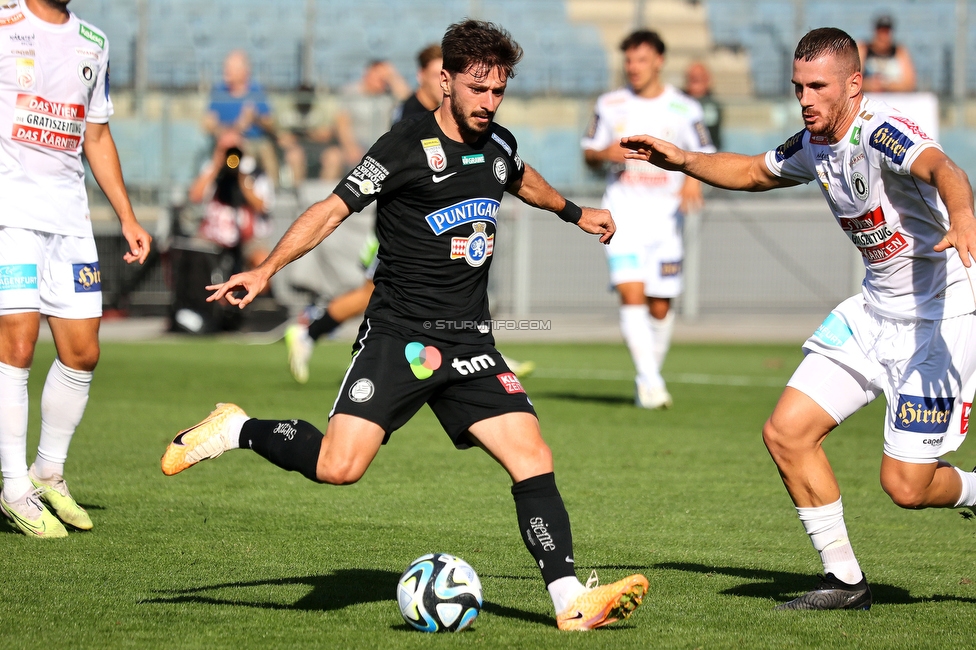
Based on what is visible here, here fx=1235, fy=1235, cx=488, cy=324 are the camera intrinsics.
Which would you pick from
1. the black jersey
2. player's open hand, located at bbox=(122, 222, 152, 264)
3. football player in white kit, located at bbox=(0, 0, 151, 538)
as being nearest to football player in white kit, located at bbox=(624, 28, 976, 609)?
the black jersey

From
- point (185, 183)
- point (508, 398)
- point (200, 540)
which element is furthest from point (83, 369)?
point (185, 183)

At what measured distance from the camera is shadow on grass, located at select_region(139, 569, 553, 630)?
177 inches

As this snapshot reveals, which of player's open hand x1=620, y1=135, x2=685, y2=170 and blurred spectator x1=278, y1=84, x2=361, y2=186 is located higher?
player's open hand x1=620, y1=135, x2=685, y2=170

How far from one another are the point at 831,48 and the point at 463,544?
263 centimetres

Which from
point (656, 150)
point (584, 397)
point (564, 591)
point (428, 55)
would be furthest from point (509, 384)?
point (584, 397)

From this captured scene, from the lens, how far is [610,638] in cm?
414

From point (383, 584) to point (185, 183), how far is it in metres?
14.4

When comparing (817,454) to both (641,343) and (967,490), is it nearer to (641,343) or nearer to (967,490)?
(967,490)

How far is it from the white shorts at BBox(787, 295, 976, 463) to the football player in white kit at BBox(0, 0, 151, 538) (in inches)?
125

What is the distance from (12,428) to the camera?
5.77m

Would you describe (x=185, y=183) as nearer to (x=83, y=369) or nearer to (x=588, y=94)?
(x=588, y=94)

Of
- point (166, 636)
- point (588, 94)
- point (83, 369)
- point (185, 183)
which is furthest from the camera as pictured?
point (588, 94)

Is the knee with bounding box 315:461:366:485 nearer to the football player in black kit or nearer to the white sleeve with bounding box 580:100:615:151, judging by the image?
the football player in black kit

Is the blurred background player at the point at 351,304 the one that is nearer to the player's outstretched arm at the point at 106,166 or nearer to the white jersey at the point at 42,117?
the player's outstretched arm at the point at 106,166
